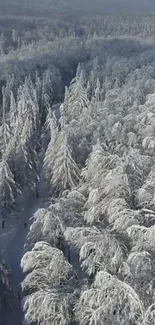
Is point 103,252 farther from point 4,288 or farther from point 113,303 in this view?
point 4,288

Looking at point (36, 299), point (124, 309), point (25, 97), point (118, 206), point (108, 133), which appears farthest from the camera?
point (25, 97)

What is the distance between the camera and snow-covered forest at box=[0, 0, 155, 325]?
76.0 ft

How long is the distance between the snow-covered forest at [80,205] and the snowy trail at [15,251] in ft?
0.29

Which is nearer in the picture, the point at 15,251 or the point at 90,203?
the point at 90,203

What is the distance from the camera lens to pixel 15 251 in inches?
1705

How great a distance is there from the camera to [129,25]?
175500 mm

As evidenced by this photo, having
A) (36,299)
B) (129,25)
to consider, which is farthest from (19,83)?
(129,25)

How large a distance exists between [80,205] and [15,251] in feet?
38.3

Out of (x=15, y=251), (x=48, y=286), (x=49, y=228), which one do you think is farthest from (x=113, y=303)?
(x=15, y=251)

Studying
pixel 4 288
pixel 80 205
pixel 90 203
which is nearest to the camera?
pixel 4 288

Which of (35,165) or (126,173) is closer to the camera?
(126,173)

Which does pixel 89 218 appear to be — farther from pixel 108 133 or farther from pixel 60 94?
pixel 60 94

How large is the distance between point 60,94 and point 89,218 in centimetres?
5967

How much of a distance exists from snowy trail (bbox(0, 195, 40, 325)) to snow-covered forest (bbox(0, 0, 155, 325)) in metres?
0.09
